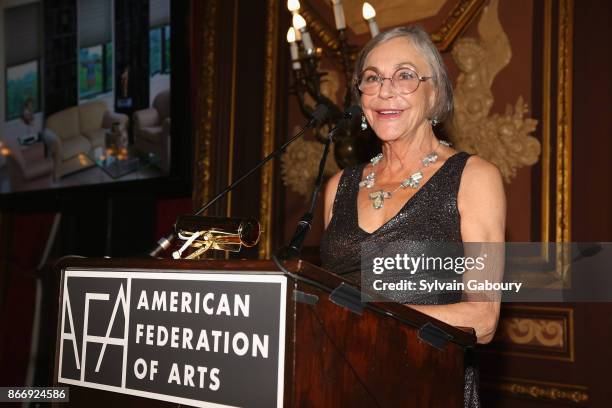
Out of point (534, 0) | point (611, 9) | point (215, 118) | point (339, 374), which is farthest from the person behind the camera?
point (215, 118)

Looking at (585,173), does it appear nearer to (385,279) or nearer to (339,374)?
(385,279)

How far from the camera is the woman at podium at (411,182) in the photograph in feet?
5.34

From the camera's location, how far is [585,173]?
2617 mm

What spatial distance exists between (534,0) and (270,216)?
188cm

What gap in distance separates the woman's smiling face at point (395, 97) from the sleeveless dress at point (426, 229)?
0.17 meters

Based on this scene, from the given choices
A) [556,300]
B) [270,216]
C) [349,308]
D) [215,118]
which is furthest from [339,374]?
[215,118]

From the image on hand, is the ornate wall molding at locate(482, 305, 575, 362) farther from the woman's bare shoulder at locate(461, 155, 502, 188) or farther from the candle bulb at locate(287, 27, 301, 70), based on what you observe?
the candle bulb at locate(287, 27, 301, 70)

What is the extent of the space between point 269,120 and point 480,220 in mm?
2388

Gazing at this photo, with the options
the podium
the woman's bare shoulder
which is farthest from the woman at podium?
the podium

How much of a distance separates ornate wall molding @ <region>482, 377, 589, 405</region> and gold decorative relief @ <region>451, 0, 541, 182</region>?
92 cm

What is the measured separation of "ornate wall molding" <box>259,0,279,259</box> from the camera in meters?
3.78

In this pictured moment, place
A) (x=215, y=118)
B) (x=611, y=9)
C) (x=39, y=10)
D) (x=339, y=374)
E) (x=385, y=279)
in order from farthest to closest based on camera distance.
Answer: (x=39, y=10), (x=215, y=118), (x=611, y=9), (x=385, y=279), (x=339, y=374)

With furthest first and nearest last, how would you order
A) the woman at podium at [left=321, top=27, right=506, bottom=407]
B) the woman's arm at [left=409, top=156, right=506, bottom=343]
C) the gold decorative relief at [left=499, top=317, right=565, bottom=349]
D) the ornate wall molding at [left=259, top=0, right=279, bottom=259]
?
the ornate wall molding at [left=259, top=0, right=279, bottom=259] → the gold decorative relief at [left=499, top=317, right=565, bottom=349] → the woman at podium at [left=321, top=27, right=506, bottom=407] → the woman's arm at [left=409, top=156, right=506, bottom=343]

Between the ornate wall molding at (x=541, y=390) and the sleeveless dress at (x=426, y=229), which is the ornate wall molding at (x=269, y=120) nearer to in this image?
the ornate wall molding at (x=541, y=390)
